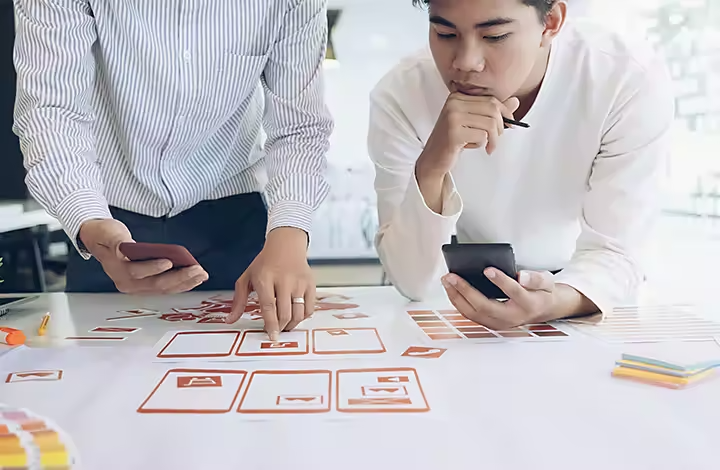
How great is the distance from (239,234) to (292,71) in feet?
1.23

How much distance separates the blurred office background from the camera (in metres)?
2.76

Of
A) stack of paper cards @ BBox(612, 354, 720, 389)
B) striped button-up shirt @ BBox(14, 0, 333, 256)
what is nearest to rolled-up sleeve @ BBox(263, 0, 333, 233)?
striped button-up shirt @ BBox(14, 0, 333, 256)

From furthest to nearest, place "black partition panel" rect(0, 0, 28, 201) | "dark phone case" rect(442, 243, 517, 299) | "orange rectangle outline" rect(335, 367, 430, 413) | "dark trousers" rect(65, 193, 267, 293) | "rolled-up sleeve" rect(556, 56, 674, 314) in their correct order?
"black partition panel" rect(0, 0, 28, 201)
"dark trousers" rect(65, 193, 267, 293)
"rolled-up sleeve" rect(556, 56, 674, 314)
"dark phone case" rect(442, 243, 517, 299)
"orange rectangle outline" rect(335, 367, 430, 413)

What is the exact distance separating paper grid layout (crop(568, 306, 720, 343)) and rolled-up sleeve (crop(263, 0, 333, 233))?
529 millimetres

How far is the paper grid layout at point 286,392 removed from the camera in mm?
601

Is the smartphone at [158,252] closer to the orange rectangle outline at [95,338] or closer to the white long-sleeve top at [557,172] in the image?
the orange rectangle outline at [95,338]

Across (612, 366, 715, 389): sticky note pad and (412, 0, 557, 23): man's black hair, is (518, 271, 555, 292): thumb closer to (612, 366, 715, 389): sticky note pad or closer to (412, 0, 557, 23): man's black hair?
(612, 366, 715, 389): sticky note pad

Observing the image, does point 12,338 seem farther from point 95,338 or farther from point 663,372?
point 663,372

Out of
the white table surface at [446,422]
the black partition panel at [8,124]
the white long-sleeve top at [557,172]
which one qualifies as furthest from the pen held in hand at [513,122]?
the black partition panel at [8,124]

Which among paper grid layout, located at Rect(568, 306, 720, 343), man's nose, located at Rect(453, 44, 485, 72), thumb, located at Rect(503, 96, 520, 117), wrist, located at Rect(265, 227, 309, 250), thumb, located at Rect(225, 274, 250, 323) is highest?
man's nose, located at Rect(453, 44, 485, 72)

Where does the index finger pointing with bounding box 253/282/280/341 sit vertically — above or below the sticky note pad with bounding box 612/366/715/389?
above

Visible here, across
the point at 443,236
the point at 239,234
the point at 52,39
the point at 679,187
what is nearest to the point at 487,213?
the point at 443,236

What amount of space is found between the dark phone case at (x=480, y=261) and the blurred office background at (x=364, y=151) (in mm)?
1149

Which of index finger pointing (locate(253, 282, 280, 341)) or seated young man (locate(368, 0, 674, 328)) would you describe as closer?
index finger pointing (locate(253, 282, 280, 341))
